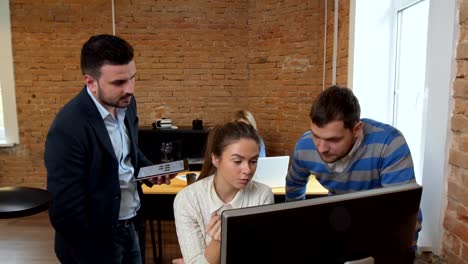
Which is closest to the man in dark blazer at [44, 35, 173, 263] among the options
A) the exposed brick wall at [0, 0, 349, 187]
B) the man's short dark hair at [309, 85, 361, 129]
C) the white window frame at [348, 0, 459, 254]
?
the man's short dark hair at [309, 85, 361, 129]

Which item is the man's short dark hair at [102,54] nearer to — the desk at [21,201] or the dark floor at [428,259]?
the desk at [21,201]

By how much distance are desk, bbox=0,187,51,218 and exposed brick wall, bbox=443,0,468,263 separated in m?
1.36

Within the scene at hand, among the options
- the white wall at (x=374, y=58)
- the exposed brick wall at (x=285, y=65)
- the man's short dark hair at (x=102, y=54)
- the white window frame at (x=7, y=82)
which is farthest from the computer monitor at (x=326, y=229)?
the white window frame at (x=7, y=82)

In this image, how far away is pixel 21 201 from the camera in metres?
0.63

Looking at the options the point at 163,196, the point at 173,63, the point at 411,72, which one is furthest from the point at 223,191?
the point at 173,63

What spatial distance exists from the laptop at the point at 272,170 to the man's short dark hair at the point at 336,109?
1288 mm

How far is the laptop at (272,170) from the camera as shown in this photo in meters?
2.58

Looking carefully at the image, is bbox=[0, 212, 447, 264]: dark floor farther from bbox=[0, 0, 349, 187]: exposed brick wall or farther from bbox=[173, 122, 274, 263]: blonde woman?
bbox=[173, 122, 274, 263]: blonde woman

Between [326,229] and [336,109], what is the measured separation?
0.67m

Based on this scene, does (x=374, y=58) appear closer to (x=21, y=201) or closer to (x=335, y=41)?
(x=335, y=41)

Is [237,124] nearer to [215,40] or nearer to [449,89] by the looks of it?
[449,89]

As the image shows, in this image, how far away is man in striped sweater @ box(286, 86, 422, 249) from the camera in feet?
A: 4.20

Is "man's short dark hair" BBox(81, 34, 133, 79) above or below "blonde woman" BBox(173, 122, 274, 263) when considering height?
above

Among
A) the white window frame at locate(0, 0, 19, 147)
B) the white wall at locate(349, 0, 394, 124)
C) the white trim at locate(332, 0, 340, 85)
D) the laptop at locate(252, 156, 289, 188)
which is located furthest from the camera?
the white window frame at locate(0, 0, 19, 147)
